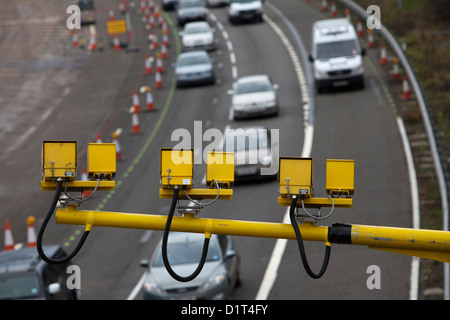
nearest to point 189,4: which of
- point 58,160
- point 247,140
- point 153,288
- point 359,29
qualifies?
point 359,29

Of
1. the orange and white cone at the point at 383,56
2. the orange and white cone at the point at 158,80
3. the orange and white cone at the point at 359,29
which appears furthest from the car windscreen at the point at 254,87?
the orange and white cone at the point at 359,29

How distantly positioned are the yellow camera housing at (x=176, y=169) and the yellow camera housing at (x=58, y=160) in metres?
0.76

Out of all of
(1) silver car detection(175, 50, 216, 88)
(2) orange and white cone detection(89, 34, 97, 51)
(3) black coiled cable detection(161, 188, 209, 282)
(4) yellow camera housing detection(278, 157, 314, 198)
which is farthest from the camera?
(2) orange and white cone detection(89, 34, 97, 51)

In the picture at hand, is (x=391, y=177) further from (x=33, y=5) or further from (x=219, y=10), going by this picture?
(x=33, y=5)

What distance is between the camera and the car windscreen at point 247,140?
86.5ft

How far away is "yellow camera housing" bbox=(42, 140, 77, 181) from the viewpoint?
789 cm

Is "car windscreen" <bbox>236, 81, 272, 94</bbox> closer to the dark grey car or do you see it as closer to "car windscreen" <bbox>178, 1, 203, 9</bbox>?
the dark grey car

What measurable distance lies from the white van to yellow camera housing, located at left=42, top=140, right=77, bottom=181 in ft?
91.3

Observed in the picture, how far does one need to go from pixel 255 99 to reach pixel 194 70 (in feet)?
23.6

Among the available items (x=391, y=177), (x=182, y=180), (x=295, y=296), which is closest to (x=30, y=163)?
(x=391, y=177)

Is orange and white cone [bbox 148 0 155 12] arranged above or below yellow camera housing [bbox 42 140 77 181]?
above

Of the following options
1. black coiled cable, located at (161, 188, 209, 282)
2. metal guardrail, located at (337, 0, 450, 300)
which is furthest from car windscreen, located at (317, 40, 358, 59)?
black coiled cable, located at (161, 188, 209, 282)

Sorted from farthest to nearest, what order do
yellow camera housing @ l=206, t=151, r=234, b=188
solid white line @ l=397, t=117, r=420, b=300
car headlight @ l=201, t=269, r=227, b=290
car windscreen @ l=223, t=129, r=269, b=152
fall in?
car windscreen @ l=223, t=129, r=269, b=152 < solid white line @ l=397, t=117, r=420, b=300 < car headlight @ l=201, t=269, r=227, b=290 < yellow camera housing @ l=206, t=151, r=234, b=188

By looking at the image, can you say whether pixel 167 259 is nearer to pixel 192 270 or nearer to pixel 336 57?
pixel 192 270
